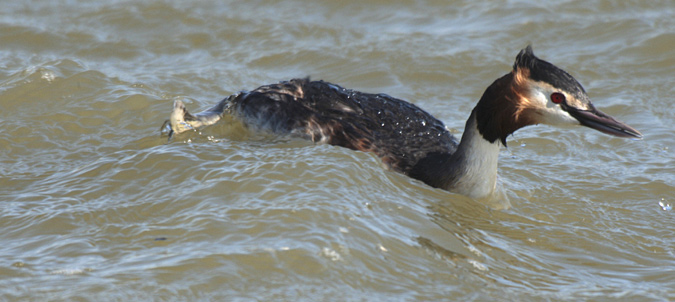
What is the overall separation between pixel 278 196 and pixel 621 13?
679 centimetres

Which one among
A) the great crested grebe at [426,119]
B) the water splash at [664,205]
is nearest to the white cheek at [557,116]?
the great crested grebe at [426,119]

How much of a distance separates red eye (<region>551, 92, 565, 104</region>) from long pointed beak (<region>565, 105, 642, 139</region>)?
0.22 feet

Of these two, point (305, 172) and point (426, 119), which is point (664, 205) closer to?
point (426, 119)

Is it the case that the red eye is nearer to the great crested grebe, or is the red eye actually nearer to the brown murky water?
the great crested grebe

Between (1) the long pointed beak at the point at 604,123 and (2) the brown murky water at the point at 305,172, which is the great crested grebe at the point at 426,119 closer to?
(1) the long pointed beak at the point at 604,123

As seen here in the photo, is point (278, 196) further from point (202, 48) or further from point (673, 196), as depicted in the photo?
point (202, 48)

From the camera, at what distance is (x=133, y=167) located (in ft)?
19.4

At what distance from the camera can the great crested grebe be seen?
557cm

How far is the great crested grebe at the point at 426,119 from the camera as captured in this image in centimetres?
557

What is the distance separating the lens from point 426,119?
21.7ft

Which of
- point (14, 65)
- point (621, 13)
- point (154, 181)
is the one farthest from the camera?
point (621, 13)

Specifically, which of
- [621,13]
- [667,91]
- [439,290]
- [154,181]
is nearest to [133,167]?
[154,181]

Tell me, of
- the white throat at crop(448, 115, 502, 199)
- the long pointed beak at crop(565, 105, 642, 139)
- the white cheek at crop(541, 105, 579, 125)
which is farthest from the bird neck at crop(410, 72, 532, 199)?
the long pointed beak at crop(565, 105, 642, 139)

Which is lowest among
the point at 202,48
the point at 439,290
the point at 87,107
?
the point at 439,290
